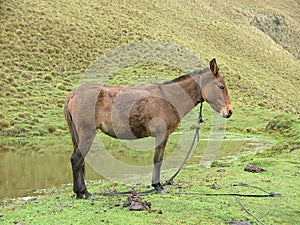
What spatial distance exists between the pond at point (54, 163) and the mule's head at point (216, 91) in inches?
160

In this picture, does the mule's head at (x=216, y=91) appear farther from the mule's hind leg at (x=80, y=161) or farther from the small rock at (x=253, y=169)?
the small rock at (x=253, y=169)

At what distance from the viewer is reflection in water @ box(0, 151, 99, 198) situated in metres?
13.0

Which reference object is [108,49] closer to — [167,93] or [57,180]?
[57,180]

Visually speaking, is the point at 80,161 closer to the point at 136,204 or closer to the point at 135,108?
the point at 135,108

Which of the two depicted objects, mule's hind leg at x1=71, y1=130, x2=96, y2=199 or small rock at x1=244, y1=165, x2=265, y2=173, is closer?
mule's hind leg at x1=71, y1=130, x2=96, y2=199

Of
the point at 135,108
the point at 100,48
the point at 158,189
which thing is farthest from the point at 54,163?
the point at 100,48

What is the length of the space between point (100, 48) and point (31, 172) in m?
32.7

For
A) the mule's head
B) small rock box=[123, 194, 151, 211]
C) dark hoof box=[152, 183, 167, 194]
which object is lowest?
dark hoof box=[152, 183, 167, 194]

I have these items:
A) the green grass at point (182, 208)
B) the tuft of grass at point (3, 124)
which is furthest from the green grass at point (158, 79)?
the tuft of grass at point (3, 124)

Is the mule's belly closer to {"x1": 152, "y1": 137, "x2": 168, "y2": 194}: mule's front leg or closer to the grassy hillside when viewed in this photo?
{"x1": 152, "y1": 137, "x2": 168, "y2": 194}: mule's front leg

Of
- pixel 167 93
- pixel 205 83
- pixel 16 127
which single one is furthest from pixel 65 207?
pixel 16 127

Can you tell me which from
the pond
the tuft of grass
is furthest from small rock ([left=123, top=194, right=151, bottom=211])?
the tuft of grass

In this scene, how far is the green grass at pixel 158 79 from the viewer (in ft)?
27.3

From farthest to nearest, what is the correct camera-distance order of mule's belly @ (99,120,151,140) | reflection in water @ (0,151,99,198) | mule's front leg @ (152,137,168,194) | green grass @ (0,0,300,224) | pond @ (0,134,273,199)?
pond @ (0,134,273,199)
reflection in water @ (0,151,99,198)
mule's front leg @ (152,137,168,194)
mule's belly @ (99,120,151,140)
green grass @ (0,0,300,224)
